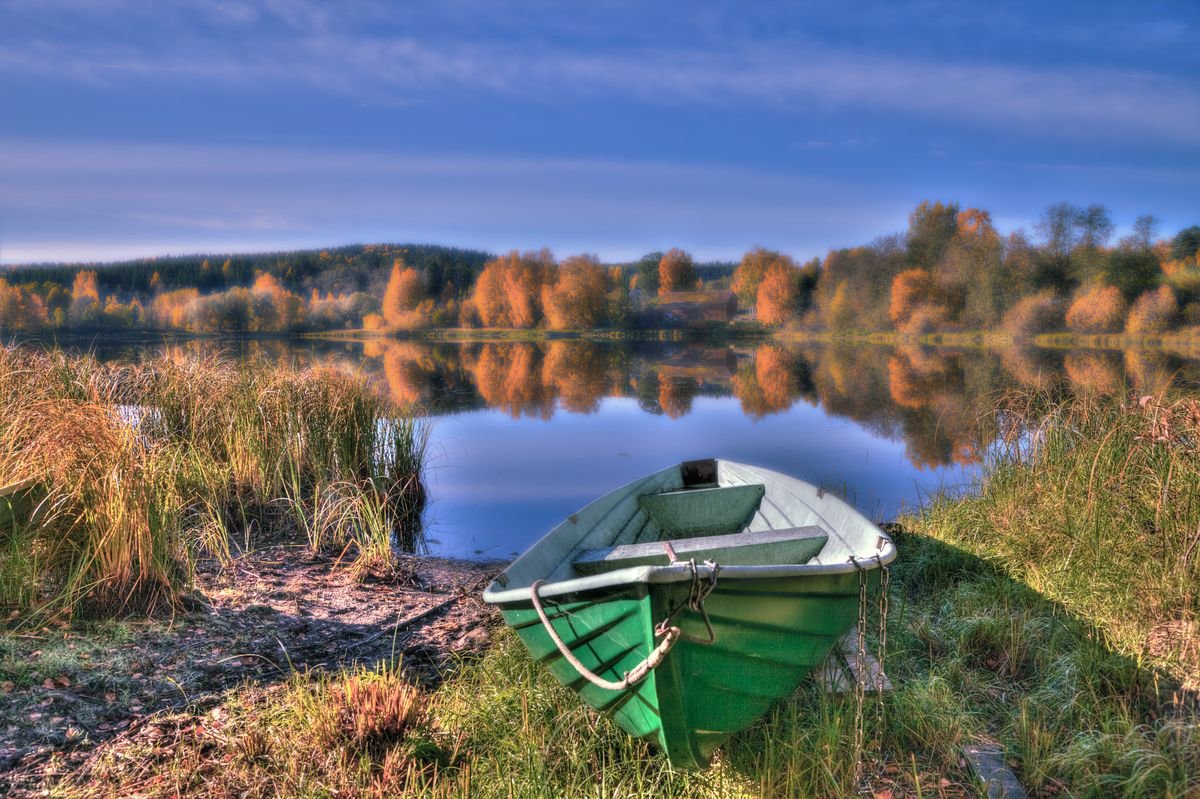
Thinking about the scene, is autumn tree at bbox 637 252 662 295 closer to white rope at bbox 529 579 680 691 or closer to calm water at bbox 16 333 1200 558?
calm water at bbox 16 333 1200 558

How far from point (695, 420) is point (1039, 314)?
36123 millimetres

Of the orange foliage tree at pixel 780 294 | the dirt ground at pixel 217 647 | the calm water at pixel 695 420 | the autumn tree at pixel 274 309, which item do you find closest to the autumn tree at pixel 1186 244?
the calm water at pixel 695 420

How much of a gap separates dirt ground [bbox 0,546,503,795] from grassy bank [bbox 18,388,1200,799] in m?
0.29

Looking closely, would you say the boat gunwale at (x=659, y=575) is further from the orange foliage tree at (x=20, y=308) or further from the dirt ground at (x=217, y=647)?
the orange foliage tree at (x=20, y=308)

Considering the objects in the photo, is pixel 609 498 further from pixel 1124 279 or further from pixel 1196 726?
pixel 1124 279

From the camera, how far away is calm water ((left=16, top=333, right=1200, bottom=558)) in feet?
38.9

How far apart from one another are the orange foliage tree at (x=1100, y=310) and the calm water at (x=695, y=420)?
4.33 m

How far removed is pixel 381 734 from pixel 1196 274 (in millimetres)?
53287

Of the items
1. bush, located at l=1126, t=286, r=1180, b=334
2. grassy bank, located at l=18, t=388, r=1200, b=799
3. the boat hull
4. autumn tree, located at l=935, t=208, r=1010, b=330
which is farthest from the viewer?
autumn tree, located at l=935, t=208, r=1010, b=330

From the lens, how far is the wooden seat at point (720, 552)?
15.6ft

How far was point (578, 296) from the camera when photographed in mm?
75438

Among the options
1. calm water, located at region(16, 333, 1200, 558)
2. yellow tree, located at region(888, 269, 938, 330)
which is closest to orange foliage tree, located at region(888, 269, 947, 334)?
yellow tree, located at region(888, 269, 938, 330)

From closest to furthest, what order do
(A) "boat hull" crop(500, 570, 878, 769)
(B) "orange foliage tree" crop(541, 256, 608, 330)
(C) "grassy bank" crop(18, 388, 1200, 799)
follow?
1. (A) "boat hull" crop(500, 570, 878, 769)
2. (C) "grassy bank" crop(18, 388, 1200, 799)
3. (B) "orange foliage tree" crop(541, 256, 608, 330)

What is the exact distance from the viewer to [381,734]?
3.63m
